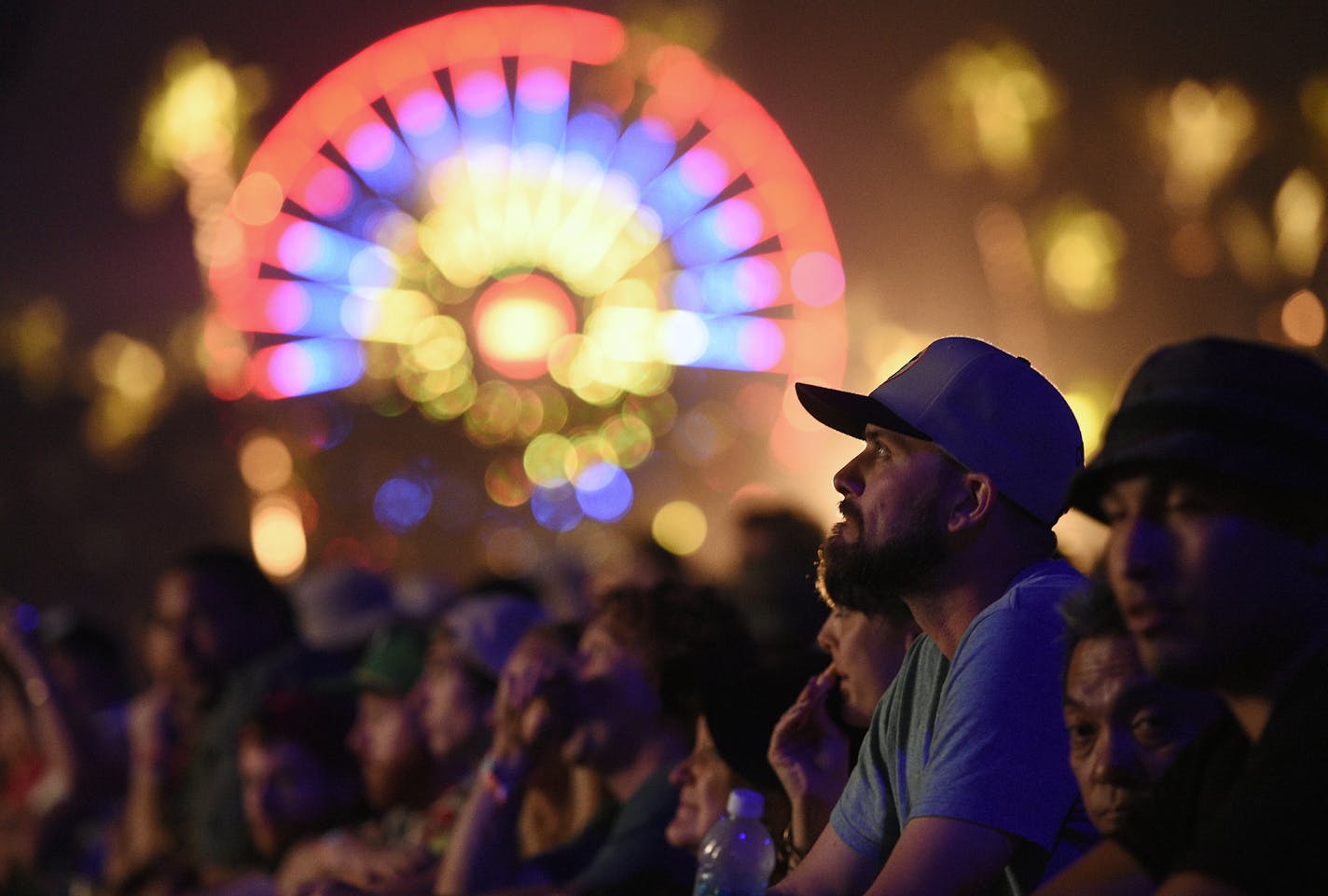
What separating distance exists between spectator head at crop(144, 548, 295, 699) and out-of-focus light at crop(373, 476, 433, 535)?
844 inches

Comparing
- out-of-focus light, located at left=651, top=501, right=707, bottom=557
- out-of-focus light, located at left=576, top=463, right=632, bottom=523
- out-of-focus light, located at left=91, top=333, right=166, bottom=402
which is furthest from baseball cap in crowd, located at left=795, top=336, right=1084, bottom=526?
out-of-focus light, located at left=91, top=333, right=166, bottom=402

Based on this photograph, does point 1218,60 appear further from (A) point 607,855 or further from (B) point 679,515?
(B) point 679,515

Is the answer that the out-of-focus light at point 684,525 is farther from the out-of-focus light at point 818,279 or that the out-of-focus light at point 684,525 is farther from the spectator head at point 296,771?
the spectator head at point 296,771

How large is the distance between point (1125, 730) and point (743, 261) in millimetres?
11892

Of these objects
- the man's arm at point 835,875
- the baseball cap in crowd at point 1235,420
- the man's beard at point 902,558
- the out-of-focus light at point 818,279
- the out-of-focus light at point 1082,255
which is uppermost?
the out-of-focus light at point 818,279

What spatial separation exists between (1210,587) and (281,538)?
69.9 feet

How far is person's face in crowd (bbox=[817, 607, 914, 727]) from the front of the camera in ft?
9.23

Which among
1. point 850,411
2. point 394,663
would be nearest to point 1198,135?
point 394,663

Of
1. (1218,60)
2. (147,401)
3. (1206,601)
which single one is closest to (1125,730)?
(1206,601)

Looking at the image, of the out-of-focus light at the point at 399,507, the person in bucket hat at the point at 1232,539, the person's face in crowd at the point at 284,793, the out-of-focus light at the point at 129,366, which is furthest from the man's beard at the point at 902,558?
the out-of-focus light at the point at 129,366

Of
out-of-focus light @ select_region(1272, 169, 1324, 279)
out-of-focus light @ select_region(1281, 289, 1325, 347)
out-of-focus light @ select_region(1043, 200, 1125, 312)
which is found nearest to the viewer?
out-of-focus light @ select_region(1281, 289, 1325, 347)

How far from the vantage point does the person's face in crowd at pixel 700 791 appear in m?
3.05

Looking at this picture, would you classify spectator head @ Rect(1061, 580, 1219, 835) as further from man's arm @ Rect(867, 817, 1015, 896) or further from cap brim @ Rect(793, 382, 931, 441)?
cap brim @ Rect(793, 382, 931, 441)

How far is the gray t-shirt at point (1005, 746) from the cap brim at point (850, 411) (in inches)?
12.4
